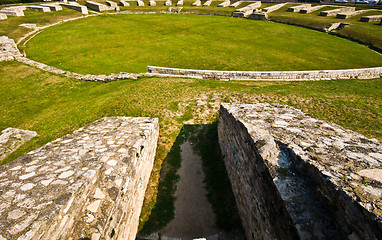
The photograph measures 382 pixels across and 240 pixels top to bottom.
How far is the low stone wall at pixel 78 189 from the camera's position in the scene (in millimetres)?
3209

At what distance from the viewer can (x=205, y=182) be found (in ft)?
22.6

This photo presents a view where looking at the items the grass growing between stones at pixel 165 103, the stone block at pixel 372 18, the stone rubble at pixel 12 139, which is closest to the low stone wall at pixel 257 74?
the grass growing between stones at pixel 165 103

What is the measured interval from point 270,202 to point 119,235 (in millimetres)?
3508

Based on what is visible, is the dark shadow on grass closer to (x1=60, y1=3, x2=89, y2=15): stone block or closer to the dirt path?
the dirt path

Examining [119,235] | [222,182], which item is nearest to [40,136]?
[119,235]

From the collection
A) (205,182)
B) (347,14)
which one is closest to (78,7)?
(205,182)

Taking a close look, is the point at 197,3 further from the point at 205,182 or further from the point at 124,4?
the point at 205,182

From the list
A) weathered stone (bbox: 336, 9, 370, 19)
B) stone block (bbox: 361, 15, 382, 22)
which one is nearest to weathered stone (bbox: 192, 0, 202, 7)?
weathered stone (bbox: 336, 9, 370, 19)

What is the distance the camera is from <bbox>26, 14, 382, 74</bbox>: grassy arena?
736 inches

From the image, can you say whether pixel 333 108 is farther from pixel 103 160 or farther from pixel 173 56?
pixel 173 56

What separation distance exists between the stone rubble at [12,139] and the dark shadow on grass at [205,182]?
25.1 feet

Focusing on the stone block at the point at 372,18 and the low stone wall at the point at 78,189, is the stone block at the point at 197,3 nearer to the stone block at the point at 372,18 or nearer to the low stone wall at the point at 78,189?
the stone block at the point at 372,18

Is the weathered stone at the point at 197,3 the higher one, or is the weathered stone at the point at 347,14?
the weathered stone at the point at 197,3

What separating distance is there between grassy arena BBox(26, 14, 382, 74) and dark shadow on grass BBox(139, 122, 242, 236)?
1087 cm
